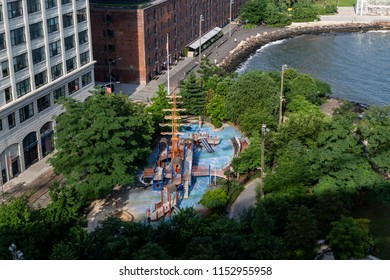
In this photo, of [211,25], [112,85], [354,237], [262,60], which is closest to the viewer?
[354,237]

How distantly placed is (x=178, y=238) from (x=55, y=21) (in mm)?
33096

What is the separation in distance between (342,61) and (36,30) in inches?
2984

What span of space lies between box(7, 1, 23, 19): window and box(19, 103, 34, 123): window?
865 centimetres

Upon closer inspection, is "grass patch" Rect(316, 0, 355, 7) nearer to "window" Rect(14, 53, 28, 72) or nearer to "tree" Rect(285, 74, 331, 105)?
"tree" Rect(285, 74, 331, 105)

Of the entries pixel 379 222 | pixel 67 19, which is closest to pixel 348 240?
pixel 379 222

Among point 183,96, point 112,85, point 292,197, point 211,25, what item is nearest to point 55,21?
point 183,96

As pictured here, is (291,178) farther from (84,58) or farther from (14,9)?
(84,58)

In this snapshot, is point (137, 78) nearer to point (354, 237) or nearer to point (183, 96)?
point (183, 96)

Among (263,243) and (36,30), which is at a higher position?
(36,30)

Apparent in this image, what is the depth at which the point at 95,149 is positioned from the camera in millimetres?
47438

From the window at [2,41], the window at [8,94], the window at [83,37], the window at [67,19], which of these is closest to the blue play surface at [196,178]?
the window at [8,94]

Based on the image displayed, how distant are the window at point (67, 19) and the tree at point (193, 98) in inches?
613

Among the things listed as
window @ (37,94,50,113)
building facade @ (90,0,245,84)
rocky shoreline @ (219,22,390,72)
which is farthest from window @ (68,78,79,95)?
rocky shoreline @ (219,22,390,72)

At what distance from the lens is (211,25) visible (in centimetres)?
12875
